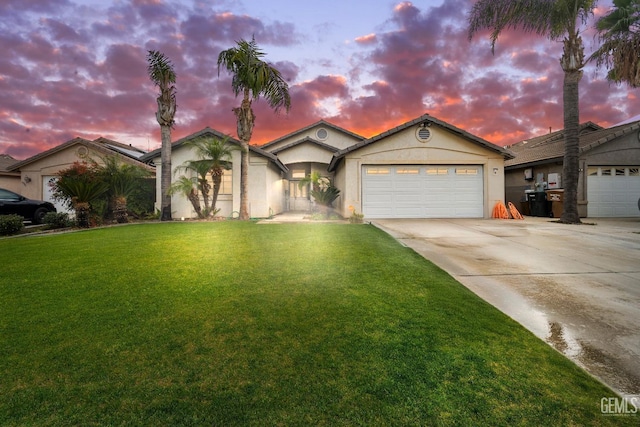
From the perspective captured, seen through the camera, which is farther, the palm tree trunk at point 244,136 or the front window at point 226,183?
the front window at point 226,183

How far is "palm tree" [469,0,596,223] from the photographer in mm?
11203

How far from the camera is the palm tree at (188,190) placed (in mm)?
13492

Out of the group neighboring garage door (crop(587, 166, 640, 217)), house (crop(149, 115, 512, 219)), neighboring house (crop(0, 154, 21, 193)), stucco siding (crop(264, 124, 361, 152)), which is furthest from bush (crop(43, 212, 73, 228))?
neighboring garage door (crop(587, 166, 640, 217))

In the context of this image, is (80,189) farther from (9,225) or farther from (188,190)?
(188,190)

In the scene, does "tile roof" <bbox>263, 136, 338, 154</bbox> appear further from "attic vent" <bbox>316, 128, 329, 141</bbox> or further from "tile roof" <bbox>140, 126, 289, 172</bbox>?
"tile roof" <bbox>140, 126, 289, 172</bbox>

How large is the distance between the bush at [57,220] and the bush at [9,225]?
1.10m

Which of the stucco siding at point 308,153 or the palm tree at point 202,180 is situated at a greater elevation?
the stucco siding at point 308,153

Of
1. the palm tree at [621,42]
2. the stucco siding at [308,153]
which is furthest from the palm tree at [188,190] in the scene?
the palm tree at [621,42]

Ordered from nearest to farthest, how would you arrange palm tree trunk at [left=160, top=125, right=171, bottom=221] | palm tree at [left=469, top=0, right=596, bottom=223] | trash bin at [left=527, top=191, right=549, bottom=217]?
palm tree at [left=469, top=0, right=596, bottom=223]
palm tree trunk at [left=160, top=125, right=171, bottom=221]
trash bin at [left=527, top=191, right=549, bottom=217]

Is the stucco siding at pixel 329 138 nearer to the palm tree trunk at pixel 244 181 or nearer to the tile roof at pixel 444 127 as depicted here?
the palm tree trunk at pixel 244 181

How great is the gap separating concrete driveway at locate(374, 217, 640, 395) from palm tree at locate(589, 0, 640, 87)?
8644mm

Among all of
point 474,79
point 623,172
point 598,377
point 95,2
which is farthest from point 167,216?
point 623,172

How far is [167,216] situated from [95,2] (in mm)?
8325

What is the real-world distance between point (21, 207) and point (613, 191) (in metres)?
26.0
